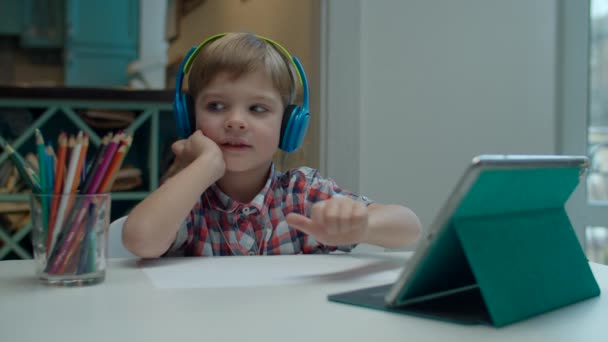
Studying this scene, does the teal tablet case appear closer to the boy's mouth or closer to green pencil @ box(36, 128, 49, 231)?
green pencil @ box(36, 128, 49, 231)

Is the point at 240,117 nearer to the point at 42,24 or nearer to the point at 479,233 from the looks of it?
the point at 479,233

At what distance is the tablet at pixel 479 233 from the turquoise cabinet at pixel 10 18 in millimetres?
5614

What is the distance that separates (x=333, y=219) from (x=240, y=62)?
491mm

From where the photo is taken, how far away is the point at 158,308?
1.87 feet

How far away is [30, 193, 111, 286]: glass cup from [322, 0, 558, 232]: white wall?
1.37 metres

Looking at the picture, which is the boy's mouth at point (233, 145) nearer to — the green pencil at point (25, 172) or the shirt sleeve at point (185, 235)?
the shirt sleeve at point (185, 235)

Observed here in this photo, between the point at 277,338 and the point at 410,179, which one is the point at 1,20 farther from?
the point at 277,338

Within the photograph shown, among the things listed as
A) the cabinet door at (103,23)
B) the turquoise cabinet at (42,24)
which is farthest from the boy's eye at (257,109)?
the turquoise cabinet at (42,24)

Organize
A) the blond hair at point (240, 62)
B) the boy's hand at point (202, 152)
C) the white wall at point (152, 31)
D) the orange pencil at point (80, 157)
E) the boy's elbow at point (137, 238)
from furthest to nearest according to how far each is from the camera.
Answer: the white wall at point (152, 31), the blond hair at point (240, 62), the boy's hand at point (202, 152), the boy's elbow at point (137, 238), the orange pencil at point (80, 157)

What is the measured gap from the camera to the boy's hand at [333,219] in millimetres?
685

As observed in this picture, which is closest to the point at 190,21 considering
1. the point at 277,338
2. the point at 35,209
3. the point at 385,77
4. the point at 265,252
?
the point at 385,77

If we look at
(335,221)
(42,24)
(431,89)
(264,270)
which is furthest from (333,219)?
(42,24)

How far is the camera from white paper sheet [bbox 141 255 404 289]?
71cm

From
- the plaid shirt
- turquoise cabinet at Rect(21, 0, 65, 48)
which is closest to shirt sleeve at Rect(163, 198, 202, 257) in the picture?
the plaid shirt
